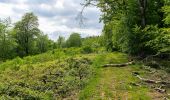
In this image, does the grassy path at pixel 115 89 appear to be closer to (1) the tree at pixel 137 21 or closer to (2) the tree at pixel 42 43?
(1) the tree at pixel 137 21

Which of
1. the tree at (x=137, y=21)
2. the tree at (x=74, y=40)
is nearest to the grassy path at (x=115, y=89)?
the tree at (x=137, y=21)

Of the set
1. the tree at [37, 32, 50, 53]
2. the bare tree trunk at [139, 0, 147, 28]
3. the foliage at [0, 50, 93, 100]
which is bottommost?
the foliage at [0, 50, 93, 100]

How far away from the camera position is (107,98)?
64.2ft

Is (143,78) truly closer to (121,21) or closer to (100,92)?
(100,92)

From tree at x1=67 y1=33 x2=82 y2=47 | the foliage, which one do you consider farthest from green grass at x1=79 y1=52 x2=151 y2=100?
tree at x1=67 y1=33 x2=82 y2=47

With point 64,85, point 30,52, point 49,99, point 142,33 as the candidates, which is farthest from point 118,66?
point 30,52

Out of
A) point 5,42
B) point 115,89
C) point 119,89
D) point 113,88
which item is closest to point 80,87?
point 113,88

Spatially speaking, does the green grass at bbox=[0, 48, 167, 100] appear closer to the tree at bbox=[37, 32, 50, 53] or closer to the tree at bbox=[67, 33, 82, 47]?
the tree at bbox=[37, 32, 50, 53]

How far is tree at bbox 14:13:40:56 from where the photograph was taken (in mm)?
93750

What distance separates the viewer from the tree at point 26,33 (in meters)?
93.8

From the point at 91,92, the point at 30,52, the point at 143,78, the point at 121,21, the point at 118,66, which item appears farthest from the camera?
the point at 30,52

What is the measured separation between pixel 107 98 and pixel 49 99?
10.6 ft

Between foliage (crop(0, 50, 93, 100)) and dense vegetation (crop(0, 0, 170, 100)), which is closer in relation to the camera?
foliage (crop(0, 50, 93, 100))

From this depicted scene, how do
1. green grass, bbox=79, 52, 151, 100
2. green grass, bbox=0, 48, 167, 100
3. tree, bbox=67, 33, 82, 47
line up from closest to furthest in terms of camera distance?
green grass, bbox=0, 48, 167, 100
green grass, bbox=79, 52, 151, 100
tree, bbox=67, 33, 82, 47
